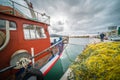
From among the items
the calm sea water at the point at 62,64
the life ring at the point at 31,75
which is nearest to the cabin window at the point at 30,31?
the life ring at the point at 31,75

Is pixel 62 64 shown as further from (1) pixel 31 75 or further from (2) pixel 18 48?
(1) pixel 31 75

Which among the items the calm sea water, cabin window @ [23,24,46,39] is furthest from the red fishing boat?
the calm sea water

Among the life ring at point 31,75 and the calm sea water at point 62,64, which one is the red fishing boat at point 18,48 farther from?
the calm sea water at point 62,64

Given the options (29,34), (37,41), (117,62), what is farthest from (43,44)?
(117,62)

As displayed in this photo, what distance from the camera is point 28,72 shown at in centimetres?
270

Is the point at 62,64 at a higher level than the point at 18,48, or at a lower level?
lower

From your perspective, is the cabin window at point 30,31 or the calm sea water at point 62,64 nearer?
the cabin window at point 30,31

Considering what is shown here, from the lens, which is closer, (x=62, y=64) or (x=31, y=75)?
(x=31, y=75)

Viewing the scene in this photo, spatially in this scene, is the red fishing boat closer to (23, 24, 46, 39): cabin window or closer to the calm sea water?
(23, 24, 46, 39): cabin window

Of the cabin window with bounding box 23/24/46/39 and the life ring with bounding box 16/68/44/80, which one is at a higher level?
the cabin window with bounding box 23/24/46/39

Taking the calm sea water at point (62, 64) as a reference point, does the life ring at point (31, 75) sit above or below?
above

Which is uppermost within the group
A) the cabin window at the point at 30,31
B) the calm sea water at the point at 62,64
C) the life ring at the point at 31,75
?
the cabin window at the point at 30,31

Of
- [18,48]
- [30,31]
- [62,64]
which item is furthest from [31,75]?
[62,64]

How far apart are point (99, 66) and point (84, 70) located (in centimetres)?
49
